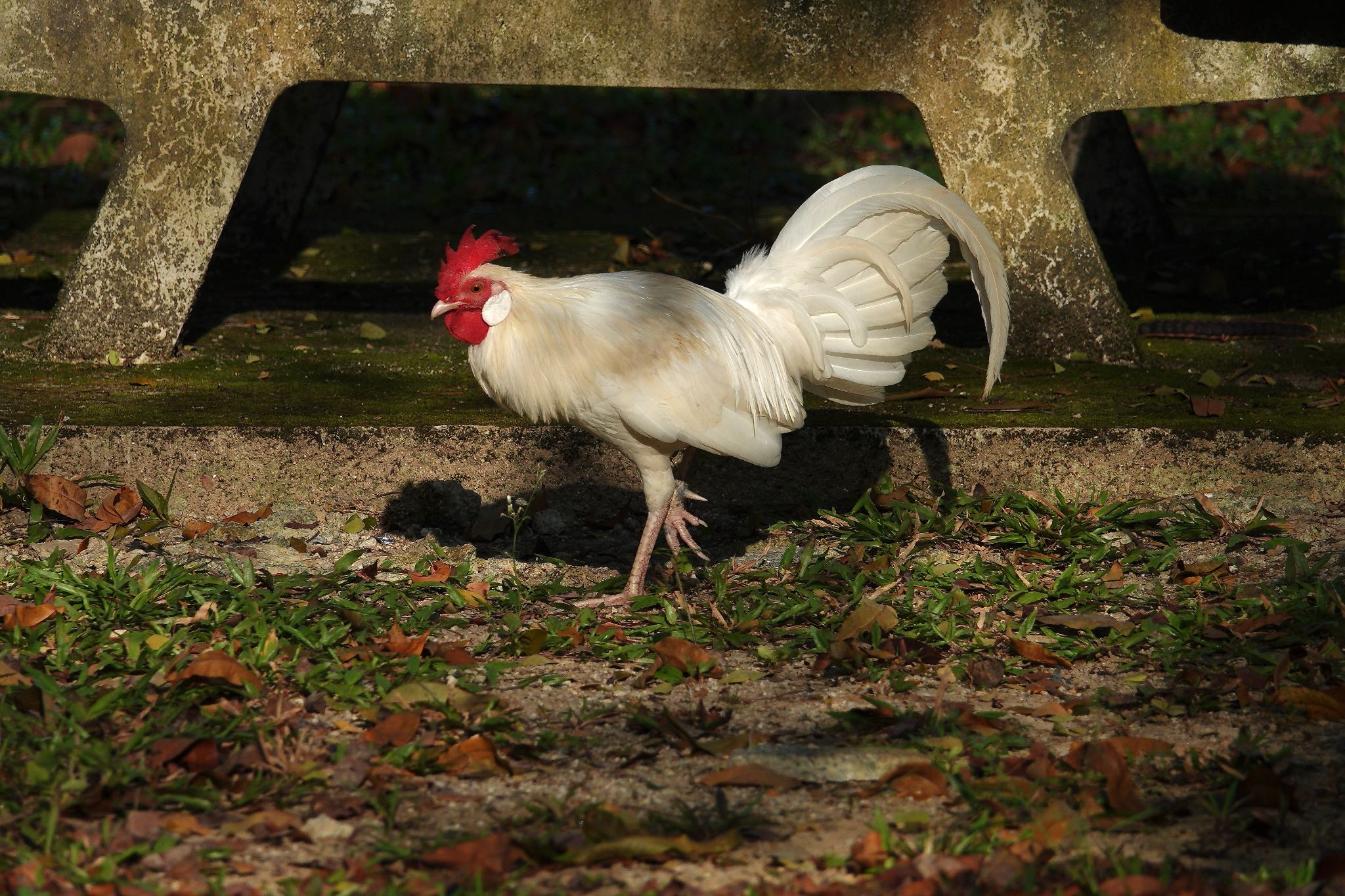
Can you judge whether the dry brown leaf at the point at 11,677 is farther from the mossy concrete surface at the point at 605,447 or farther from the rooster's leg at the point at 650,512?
the rooster's leg at the point at 650,512

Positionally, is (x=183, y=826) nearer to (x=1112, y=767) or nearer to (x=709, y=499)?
(x=1112, y=767)

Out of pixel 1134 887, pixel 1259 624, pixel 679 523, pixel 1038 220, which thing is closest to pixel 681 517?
pixel 679 523

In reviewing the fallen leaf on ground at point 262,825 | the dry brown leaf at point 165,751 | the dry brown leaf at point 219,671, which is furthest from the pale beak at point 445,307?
the fallen leaf on ground at point 262,825

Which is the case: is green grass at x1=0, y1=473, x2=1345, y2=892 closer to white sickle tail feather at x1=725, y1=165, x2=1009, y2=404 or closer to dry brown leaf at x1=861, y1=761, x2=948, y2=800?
dry brown leaf at x1=861, y1=761, x2=948, y2=800

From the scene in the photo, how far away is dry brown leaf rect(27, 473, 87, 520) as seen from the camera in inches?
166

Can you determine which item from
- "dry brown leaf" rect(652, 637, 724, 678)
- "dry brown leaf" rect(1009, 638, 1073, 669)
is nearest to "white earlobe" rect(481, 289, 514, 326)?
"dry brown leaf" rect(652, 637, 724, 678)

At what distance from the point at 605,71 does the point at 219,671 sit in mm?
2880

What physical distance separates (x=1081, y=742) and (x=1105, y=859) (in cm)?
48

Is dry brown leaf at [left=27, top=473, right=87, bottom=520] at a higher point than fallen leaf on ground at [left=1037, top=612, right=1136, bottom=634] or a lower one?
lower

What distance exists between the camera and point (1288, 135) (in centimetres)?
1047

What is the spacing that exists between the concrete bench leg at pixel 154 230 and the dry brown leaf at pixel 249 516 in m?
1.30

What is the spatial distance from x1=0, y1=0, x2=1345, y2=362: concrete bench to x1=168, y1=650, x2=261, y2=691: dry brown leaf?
2.50 m

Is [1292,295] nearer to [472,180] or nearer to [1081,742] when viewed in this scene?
[1081,742]

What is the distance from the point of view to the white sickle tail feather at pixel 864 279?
4023 mm
